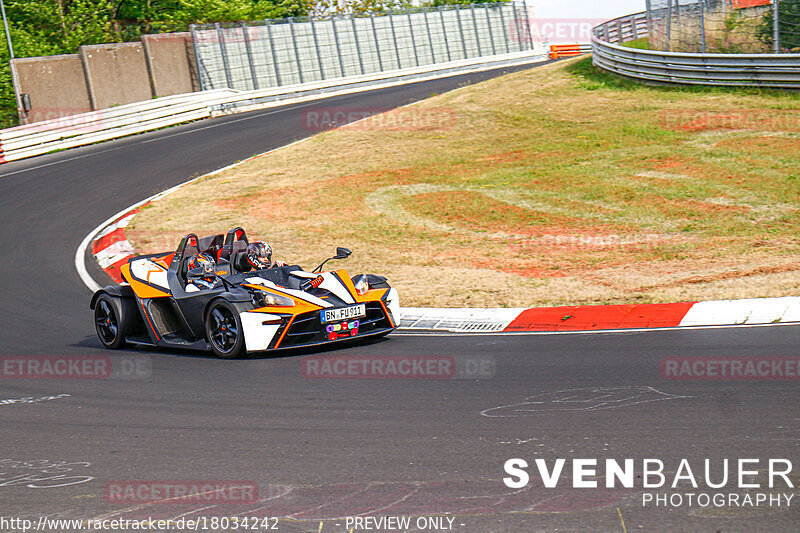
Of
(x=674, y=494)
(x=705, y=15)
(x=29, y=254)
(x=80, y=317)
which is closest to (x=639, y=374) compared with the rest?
(x=674, y=494)

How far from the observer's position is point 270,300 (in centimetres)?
A: 955

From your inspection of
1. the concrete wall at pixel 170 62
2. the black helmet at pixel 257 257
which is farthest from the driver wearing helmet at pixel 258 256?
the concrete wall at pixel 170 62

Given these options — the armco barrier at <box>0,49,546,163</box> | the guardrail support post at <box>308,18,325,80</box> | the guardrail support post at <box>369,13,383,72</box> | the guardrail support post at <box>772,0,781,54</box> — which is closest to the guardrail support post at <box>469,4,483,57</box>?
the armco barrier at <box>0,49,546,163</box>

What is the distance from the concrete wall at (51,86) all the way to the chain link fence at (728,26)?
72.7 feet

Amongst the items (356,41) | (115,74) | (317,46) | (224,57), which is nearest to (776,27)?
(317,46)

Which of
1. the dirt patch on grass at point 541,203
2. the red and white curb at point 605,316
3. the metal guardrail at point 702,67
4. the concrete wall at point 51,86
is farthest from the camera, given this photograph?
the concrete wall at point 51,86

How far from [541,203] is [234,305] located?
9791 mm

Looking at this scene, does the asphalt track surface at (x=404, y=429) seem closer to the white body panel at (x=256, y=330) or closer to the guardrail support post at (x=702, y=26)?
the white body panel at (x=256, y=330)

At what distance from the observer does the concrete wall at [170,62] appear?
3803 centimetres

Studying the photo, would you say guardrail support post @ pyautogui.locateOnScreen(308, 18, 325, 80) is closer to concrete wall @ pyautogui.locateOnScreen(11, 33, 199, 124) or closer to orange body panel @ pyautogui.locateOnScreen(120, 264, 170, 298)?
concrete wall @ pyautogui.locateOnScreen(11, 33, 199, 124)

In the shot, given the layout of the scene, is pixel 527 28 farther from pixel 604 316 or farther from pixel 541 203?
pixel 604 316

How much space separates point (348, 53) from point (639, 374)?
38.3m

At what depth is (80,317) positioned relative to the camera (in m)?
12.8

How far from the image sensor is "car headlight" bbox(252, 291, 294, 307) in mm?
9531
